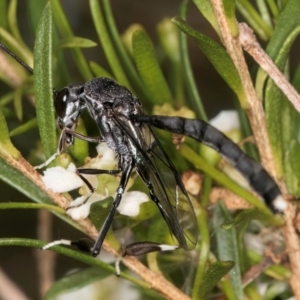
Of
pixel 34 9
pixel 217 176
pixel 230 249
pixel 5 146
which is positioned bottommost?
pixel 230 249

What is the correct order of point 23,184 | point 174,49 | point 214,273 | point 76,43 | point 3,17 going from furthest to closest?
point 174,49
point 3,17
point 76,43
point 23,184
point 214,273

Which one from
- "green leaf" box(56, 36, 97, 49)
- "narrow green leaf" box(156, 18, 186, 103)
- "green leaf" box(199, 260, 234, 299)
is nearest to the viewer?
"green leaf" box(199, 260, 234, 299)

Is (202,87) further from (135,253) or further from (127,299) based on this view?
(135,253)

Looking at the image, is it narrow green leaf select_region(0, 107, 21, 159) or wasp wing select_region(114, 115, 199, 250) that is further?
wasp wing select_region(114, 115, 199, 250)

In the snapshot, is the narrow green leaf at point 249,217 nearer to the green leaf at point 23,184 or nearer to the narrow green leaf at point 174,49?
the green leaf at point 23,184

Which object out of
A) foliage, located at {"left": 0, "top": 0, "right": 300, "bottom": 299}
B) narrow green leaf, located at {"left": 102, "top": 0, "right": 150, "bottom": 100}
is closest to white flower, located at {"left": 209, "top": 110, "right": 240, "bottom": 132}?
foliage, located at {"left": 0, "top": 0, "right": 300, "bottom": 299}

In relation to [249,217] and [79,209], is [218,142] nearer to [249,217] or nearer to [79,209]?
[249,217]

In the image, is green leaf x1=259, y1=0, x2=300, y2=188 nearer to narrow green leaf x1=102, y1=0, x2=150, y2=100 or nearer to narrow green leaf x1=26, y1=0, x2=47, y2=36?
narrow green leaf x1=102, y1=0, x2=150, y2=100

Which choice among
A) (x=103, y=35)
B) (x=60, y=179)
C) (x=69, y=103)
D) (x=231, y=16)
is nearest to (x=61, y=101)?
(x=69, y=103)
